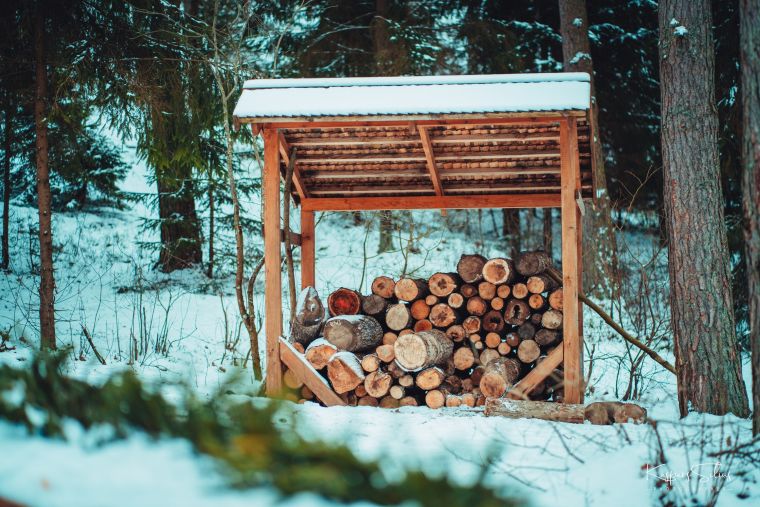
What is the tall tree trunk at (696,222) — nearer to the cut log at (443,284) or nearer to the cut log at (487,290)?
the cut log at (487,290)

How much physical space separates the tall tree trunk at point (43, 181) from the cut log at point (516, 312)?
5.14 m

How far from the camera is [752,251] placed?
4066 mm

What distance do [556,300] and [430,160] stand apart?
186 centimetres

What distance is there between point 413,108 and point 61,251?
9704 mm

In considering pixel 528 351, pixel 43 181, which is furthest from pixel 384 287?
pixel 43 181

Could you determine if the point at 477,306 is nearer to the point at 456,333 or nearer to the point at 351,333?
the point at 456,333

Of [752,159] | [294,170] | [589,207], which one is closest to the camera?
[752,159]

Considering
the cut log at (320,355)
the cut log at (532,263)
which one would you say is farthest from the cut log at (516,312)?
the cut log at (320,355)

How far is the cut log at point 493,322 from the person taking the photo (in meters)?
6.89

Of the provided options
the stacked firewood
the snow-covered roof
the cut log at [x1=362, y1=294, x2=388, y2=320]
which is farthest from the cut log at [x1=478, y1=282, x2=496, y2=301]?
the snow-covered roof

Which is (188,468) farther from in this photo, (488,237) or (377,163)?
(488,237)

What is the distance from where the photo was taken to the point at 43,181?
7.98 m

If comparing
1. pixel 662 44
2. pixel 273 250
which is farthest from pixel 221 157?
pixel 662 44

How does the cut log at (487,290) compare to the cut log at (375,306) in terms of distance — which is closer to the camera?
the cut log at (487,290)
